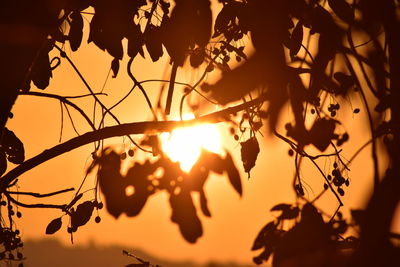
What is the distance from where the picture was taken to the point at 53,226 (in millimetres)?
1922

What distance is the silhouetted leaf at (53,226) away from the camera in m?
1.92

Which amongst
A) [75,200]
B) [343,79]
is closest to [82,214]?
[75,200]

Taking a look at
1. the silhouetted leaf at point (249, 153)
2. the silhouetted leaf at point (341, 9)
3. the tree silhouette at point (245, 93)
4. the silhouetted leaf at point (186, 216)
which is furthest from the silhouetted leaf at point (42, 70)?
the silhouetted leaf at point (341, 9)

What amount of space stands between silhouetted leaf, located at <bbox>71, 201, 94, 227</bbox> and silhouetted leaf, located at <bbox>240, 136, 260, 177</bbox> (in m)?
0.55

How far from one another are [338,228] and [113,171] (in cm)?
101

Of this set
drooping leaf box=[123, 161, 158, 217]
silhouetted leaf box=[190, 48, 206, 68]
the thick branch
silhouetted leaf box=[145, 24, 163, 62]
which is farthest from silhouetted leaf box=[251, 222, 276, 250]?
silhouetted leaf box=[145, 24, 163, 62]

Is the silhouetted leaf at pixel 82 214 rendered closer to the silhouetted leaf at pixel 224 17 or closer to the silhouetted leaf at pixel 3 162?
the silhouetted leaf at pixel 3 162

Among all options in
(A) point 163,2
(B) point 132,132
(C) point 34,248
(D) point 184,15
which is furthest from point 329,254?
(C) point 34,248

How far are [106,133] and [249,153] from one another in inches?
20.3

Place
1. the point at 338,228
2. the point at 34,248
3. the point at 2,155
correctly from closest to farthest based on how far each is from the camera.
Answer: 1. the point at 2,155
2. the point at 338,228
3. the point at 34,248

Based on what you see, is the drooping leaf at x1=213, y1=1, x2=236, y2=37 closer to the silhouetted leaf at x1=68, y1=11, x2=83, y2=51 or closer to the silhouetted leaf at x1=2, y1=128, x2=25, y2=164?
the silhouetted leaf at x1=68, y1=11, x2=83, y2=51

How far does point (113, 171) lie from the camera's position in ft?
6.48

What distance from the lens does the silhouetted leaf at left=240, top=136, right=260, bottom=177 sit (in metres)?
1.79

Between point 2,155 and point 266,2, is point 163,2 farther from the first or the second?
point 2,155
